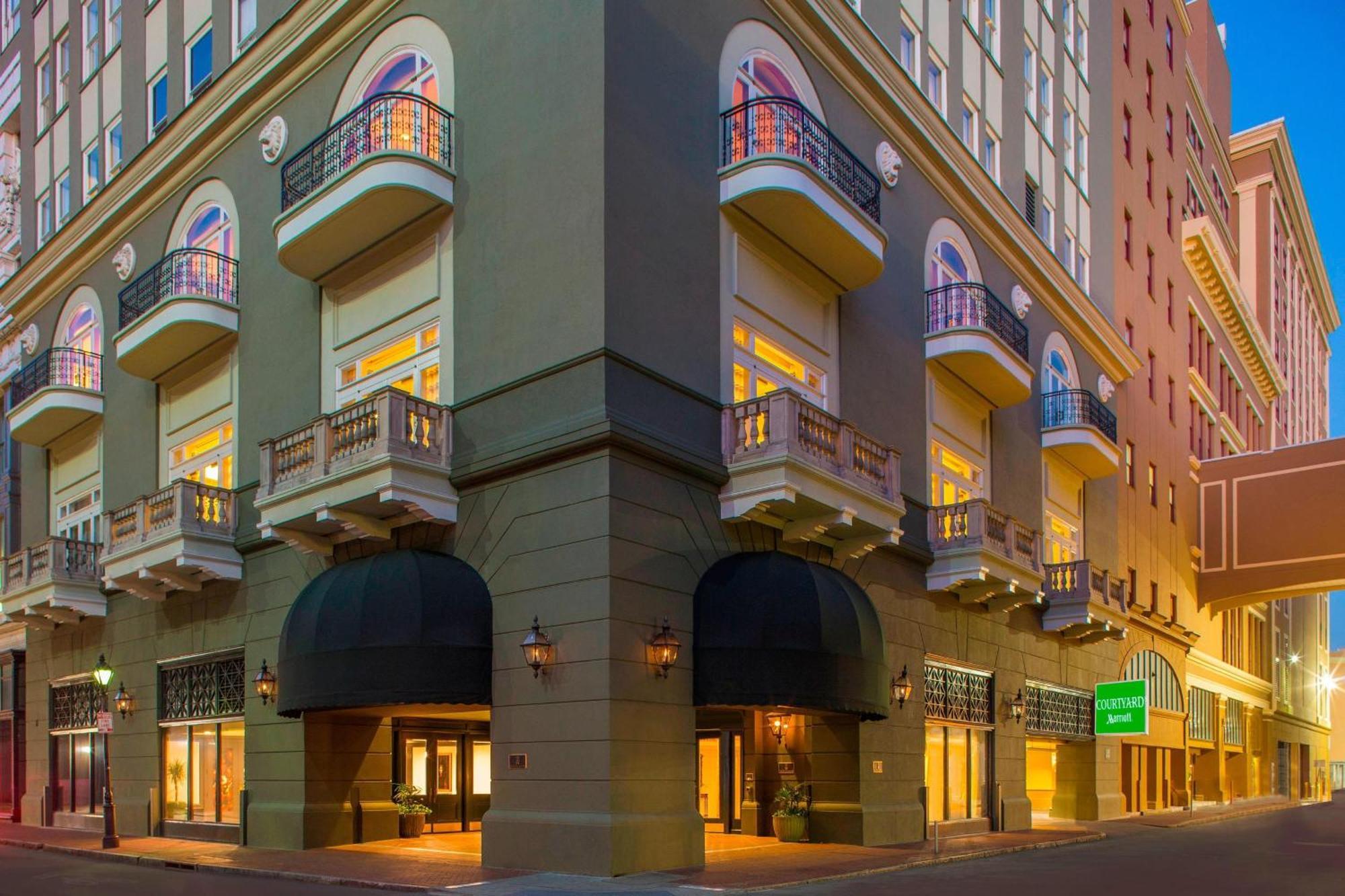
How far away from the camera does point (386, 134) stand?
69.9 feet

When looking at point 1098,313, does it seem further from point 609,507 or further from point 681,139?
point 609,507

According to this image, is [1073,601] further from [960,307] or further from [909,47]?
[909,47]

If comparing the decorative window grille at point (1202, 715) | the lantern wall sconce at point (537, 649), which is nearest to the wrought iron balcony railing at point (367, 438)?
the lantern wall sconce at point (537, 649)

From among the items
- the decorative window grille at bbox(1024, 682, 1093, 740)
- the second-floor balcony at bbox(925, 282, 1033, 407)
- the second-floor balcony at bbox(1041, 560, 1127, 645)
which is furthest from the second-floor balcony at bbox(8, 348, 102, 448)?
the second-floor balcony at bbox(1041, 560, 1127, 645)

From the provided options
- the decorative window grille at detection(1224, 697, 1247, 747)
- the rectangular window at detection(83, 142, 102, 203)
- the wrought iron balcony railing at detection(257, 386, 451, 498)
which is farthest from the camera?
the decorative window grille at detection(1224, 697, 1247, 747)

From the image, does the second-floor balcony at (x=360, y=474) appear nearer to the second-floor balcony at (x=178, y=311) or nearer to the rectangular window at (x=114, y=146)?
the second-floor balcony at (x=178, y=311)

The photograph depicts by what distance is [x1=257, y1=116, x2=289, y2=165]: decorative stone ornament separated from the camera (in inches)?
990

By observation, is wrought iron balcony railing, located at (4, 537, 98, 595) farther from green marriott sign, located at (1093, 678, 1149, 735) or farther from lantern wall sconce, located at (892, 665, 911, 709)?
green marriott sign, located at (1093, 678, 1149, 735)

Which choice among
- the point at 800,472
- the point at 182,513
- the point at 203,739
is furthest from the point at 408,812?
the point at 800,472

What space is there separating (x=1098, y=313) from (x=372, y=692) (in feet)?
95.1

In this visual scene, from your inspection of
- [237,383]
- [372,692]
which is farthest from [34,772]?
[372,692]

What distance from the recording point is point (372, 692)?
19.2 meters

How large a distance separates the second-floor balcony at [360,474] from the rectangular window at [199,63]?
10.9 meters

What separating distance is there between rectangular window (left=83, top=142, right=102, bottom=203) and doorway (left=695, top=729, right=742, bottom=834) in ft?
71.3
